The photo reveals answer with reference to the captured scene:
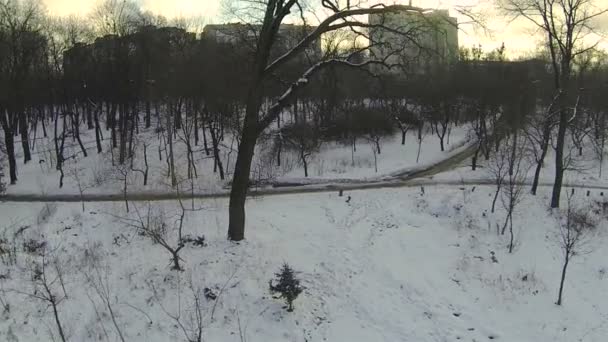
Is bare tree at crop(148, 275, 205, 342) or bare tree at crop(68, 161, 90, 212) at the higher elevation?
bare tree at crop(68, 161, 90, 212)

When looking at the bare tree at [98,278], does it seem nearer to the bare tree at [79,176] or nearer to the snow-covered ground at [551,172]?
the bare tree at [79,176]

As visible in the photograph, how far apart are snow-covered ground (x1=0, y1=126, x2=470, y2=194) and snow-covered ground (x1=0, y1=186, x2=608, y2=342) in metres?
7.47

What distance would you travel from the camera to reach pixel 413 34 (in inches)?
507

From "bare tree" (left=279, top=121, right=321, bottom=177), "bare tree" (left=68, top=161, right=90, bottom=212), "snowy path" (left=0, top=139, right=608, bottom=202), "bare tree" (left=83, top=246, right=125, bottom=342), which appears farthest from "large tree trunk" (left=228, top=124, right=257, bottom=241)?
"bare tree" (left=279, top=121, right=321, bottom=177)

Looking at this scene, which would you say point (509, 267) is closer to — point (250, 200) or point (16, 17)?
point (250, 200)

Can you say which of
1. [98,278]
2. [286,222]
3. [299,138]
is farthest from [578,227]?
[299,138]

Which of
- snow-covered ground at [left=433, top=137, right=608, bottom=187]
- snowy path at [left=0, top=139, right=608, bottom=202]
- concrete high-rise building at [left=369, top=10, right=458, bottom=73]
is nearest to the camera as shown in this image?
concrete high-rise building at [left=369, top=10, right=458, bottom=73]

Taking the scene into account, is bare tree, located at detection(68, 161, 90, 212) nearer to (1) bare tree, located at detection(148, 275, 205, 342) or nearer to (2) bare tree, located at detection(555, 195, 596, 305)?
(1) bare tree, located at detection(148, 275, 205, 342)

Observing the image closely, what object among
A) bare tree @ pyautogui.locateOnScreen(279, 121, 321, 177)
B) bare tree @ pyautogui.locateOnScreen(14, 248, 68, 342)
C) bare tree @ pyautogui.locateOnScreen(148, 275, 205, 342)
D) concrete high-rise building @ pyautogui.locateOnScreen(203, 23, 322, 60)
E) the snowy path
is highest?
concrete high-rise building @ pyautogui.locateOnScreen(203, 23, 322, 60)

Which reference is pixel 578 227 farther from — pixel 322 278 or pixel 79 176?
pixel 79 176

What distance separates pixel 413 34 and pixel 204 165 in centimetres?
2288

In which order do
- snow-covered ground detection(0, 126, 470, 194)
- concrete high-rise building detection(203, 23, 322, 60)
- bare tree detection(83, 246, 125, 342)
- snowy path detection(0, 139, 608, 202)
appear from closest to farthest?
bare tree detection(83, 246, 125, 342) < concrete high-rise building detection(203, 23, 322, 60) < snowy path detection(0, 139, 608, 202) < snow-covered ground detection(0, 126, 470, 194)

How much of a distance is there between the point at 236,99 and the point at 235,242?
20650 mm

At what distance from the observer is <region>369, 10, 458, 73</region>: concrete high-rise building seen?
1256 cm
